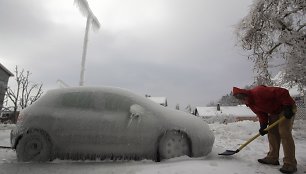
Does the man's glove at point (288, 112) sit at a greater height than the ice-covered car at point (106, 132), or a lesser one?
greater

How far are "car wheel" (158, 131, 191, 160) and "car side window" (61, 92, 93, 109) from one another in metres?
1.57

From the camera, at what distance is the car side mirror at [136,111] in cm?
593

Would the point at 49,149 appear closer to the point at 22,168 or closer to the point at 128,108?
the point at 22,168

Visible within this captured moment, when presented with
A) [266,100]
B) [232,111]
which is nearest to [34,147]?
[266,100]

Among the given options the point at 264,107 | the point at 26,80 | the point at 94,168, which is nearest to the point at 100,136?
the point at 94,168

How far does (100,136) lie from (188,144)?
63.9 inches

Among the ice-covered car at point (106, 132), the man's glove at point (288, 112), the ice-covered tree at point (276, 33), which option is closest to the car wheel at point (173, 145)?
the ice-covered car at point (106, 132)

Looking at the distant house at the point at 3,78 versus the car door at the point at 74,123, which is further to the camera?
the distant house at the point at 3,78

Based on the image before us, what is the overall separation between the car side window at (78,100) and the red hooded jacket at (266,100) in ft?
8.97

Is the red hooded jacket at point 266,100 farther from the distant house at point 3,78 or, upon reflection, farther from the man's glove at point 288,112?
the distant house at point 3,78

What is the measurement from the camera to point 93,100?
6191mm

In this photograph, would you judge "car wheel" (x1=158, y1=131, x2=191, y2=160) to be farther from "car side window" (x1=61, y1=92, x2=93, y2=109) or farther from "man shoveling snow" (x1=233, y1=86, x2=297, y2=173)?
"car side window" (x1=61, y1=92, x2=93, y2=109)

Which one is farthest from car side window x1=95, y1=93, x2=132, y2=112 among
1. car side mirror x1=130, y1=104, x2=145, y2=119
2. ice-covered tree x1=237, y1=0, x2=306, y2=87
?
ice-covered tree x1=237, y1=0, x2=306, y2=87

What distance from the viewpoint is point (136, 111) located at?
5945 mm
